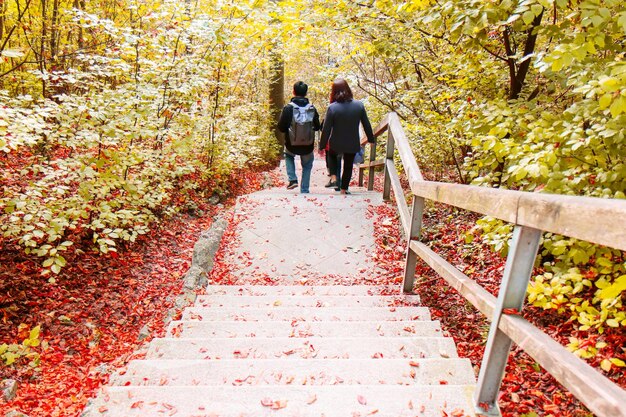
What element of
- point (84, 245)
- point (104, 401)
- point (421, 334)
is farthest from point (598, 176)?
point (84, 245)

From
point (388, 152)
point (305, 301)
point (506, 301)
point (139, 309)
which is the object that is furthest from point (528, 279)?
point (388, 152)

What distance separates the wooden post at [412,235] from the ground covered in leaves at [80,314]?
2.45 m

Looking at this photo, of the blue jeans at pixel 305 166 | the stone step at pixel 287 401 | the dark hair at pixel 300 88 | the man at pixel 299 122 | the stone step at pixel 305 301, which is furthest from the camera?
the blue jeans at pixel 305 166

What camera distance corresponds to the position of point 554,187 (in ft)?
9.10

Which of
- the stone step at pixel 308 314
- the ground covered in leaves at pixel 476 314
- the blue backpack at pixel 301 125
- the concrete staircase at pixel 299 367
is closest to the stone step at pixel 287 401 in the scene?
the concrete staircase at pixel 299 367

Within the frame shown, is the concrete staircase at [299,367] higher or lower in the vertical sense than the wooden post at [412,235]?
lower

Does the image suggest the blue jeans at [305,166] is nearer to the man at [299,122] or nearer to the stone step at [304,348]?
the man at [299,122]

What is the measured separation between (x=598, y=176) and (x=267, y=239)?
12.6ft

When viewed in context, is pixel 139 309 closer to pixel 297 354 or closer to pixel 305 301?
pixel 305 301

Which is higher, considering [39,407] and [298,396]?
[298,396]

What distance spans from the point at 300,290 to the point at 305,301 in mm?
388

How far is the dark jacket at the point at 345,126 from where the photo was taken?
6673mm

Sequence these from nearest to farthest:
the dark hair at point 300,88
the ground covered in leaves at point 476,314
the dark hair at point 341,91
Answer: the ground covered in leaves at point 476,314 < the dark hair at point 341,91 < the dark hair at point 300,88

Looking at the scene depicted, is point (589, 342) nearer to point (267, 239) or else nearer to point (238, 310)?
point (238, 310)
